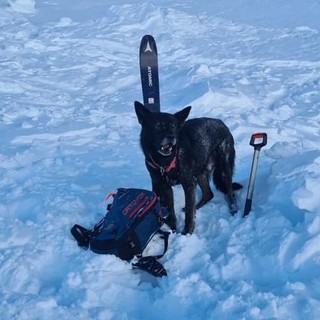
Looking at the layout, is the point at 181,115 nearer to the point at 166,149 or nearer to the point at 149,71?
the point at 166,149

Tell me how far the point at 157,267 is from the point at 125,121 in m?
4.24

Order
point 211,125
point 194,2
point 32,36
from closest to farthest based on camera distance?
point 211,125
point 32,36
point 194,2

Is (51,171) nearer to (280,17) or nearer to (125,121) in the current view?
(125,121)

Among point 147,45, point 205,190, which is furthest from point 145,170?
point 147,45

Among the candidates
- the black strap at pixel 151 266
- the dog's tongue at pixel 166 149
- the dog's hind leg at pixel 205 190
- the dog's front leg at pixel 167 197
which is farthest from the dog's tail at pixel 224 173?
the black strap at pixel 151 266

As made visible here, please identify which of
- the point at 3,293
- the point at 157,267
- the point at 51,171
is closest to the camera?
the point at 3,293

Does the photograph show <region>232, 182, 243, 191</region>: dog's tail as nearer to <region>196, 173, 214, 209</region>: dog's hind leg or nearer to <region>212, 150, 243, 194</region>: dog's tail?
<region>212, 150, 243, 194</region>: dog's tail

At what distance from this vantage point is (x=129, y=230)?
3.96 m

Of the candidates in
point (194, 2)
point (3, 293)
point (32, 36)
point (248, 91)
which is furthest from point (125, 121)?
point (194, 2)

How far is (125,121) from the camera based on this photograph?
7703 millimetres

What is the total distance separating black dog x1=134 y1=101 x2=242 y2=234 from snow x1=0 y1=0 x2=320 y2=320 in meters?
0.24

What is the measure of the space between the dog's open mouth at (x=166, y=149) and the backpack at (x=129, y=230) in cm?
40

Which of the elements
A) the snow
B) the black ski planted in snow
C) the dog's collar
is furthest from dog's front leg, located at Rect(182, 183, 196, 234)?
the black ski planted in snow

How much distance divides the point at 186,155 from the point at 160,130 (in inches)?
16.5
